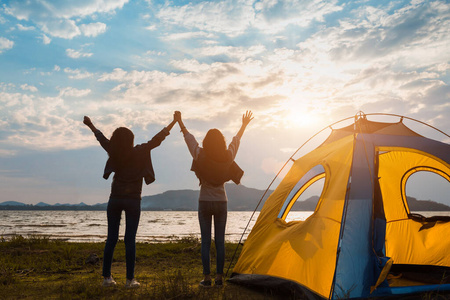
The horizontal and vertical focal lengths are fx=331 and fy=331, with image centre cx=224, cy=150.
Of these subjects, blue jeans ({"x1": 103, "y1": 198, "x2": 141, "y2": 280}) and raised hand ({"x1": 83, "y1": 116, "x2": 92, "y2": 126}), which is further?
raised hand ({"x1": 83, "y1": 116, "x2": 92, "y2": 126})

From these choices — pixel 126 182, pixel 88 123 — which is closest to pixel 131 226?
pixel 126 182

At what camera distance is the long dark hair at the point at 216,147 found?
16.7ft

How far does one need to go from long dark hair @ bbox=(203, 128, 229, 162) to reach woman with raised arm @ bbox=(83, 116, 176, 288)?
0.77 metres

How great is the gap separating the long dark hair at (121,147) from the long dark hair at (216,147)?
1.16 m

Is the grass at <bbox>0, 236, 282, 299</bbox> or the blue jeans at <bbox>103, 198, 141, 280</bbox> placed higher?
the blue jeans at <bbox>103, 198, 141, 280</bbox>

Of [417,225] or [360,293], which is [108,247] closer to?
[360,293]

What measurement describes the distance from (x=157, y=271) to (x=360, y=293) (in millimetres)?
4600

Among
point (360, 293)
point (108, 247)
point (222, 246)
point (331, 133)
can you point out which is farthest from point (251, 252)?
point (331, 133)

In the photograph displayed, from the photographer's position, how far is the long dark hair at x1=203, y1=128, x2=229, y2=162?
16.7ft

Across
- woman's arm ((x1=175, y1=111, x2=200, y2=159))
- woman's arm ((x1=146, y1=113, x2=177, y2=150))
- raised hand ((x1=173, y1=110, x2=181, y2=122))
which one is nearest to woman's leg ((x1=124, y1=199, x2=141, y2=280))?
woman's arm ((x1=146, y1=113, x2=177, y2=150))

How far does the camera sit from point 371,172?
16.0 ft

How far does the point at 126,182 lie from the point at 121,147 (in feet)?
1.72

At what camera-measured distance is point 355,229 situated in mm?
4562

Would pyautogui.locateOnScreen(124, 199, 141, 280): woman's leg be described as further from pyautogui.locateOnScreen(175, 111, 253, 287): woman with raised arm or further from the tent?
the tent
